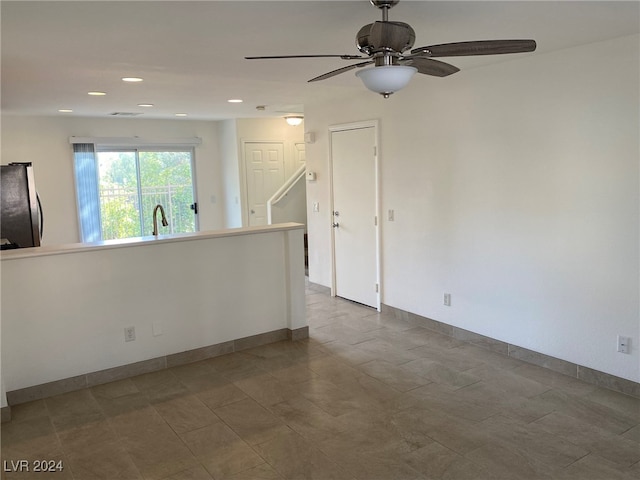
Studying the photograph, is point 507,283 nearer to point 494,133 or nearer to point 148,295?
point 494,133

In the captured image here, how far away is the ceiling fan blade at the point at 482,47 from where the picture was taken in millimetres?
2018

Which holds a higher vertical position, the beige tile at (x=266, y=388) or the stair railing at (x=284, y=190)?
the stair railing at (x=284, y=190)

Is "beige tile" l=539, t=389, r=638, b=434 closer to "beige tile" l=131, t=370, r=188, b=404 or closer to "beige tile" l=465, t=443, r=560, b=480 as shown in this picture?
"beige tile" l=465, t=443, r=560, b=480

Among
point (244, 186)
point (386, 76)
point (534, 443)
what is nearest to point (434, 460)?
point (534, 443)

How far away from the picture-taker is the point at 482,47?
206 cm

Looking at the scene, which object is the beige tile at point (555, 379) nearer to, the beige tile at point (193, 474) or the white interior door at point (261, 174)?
the beige tile at point (193, 474)

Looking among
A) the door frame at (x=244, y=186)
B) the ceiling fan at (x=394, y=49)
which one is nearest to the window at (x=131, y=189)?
Answer: the door frame at (x=244, y=186)

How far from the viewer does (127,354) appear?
3.74m

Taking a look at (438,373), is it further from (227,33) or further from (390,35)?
(227,33)

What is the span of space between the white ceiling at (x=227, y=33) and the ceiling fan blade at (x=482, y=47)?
34 centimetres

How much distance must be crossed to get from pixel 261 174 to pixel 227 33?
5.30m

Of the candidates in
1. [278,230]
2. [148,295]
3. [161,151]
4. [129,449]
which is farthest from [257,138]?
[129,449]

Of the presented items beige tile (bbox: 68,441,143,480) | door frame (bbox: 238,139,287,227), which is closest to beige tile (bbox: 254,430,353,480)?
beige tile (bbox: 68,441,143,480)

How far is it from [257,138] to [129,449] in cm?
586
